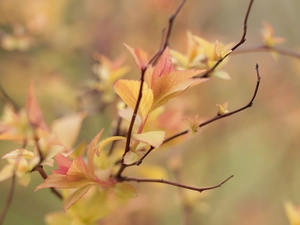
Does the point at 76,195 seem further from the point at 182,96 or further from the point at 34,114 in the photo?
the point at 182,96

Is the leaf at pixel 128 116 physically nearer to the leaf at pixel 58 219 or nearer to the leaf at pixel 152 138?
the leaf at pixel 152 138

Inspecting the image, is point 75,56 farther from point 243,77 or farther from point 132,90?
point 132,90

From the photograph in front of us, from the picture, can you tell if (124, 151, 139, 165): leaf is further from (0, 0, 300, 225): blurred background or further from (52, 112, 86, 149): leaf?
(0, 0, 300, 225): blurred background

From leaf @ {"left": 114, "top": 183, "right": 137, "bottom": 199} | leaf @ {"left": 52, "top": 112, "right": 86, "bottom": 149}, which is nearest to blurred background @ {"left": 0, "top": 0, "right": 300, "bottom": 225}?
leaf @ {"left": 52, "top": 112, "right": 86, "bottom": 149}

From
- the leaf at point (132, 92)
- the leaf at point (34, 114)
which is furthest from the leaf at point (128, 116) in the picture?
the leaf at point (34, 114)

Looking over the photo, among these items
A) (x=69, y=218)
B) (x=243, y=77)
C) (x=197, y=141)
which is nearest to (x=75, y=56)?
(x=197, y=141)
